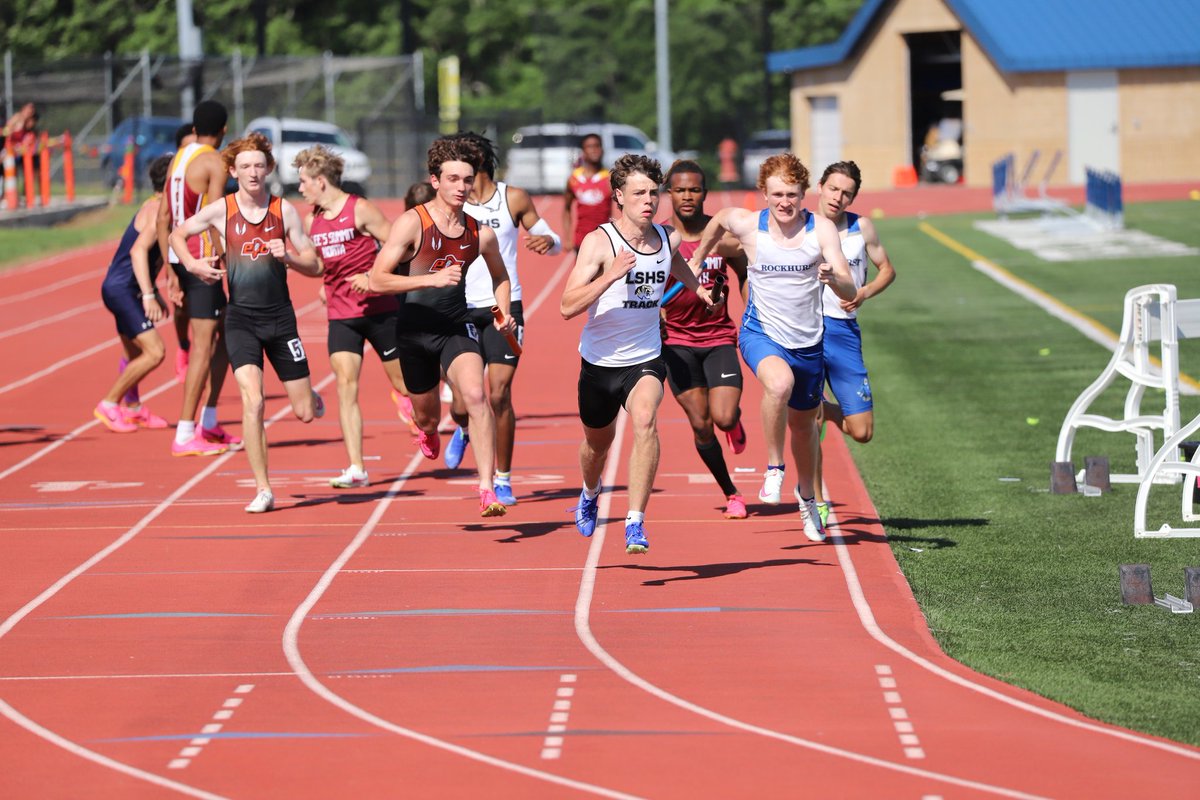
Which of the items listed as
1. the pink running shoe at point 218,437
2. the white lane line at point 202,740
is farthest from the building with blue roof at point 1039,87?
the white lane line at point 202,740

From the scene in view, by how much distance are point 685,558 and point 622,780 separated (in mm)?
3935

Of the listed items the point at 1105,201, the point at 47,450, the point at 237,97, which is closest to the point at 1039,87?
the point at 1105,201

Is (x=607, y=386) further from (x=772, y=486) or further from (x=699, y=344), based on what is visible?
(x=699, y=344)

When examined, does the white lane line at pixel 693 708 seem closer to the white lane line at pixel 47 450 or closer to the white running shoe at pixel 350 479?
the white running shoe at pixel 350 479

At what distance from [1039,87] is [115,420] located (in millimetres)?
38360

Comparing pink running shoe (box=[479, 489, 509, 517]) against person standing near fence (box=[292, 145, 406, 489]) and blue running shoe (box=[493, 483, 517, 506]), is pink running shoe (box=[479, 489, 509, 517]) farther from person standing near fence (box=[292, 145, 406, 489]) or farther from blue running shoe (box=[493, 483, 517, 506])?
person standing near fence (box=[292, 145, 406, 489])

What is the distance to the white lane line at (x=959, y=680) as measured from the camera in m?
7.00

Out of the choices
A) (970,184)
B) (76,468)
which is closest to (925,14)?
(970,184)

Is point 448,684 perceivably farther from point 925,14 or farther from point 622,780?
point 925,14

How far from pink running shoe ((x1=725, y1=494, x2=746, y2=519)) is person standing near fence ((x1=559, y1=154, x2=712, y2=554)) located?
197cm

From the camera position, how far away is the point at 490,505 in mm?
10422

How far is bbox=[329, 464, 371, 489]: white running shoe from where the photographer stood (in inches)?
495

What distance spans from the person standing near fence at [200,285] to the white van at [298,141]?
1042 inches

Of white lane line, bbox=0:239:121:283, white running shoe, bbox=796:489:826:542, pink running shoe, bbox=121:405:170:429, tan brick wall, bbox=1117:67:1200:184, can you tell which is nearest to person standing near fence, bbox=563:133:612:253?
pink running shoe, bbox=121:405:170:429
